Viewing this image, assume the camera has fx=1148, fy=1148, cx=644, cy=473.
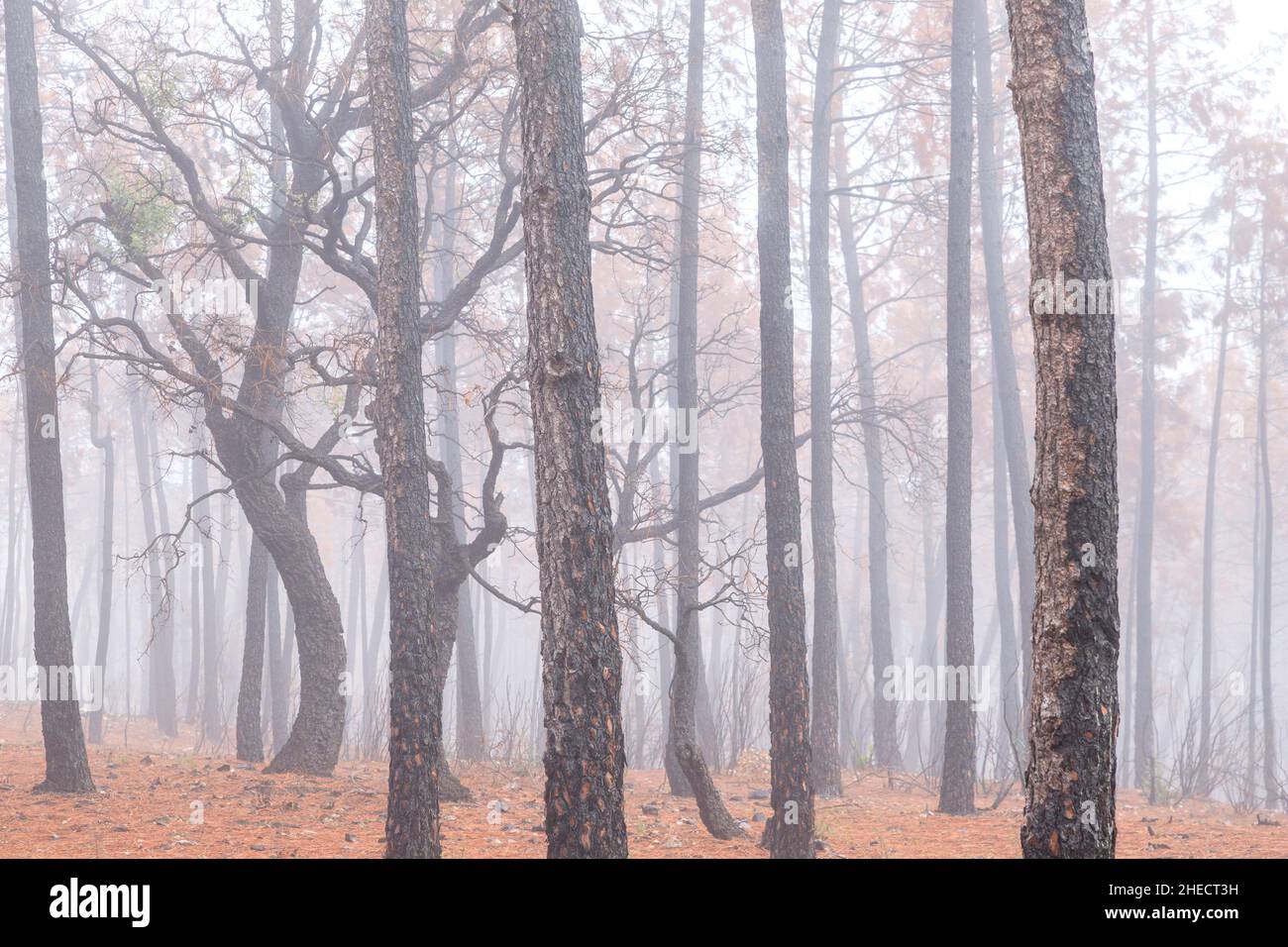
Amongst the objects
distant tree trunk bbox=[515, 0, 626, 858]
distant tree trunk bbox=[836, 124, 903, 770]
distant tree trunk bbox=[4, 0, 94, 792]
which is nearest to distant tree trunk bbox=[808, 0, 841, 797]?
distant tree trunk bbox=[836, 124, 903, 770]

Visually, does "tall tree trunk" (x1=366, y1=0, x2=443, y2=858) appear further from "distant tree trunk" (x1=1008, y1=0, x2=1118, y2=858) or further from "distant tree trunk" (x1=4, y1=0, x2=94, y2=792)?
"distant tree trunk" (x1=4, y1=0, x2=94, y2=792)

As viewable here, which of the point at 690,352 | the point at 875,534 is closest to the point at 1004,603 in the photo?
the point at 875,534

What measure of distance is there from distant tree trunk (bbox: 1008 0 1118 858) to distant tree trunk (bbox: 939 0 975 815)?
6.98 metres

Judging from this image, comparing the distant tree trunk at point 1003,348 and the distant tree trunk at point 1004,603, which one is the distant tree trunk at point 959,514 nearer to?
the distant tree trunk at point 1003,348

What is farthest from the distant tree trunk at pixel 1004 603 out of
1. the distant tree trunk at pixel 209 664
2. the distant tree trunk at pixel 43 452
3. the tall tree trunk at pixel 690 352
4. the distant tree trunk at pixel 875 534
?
the distant tree trunk at pixel 209 664

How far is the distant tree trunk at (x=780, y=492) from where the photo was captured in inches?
344

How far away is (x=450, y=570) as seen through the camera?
12.0 meters

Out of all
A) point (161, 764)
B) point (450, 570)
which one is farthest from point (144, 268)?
point (161, 764)

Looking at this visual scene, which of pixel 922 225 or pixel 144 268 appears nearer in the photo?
pixel 144 268

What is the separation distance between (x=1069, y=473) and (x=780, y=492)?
4.09 meters

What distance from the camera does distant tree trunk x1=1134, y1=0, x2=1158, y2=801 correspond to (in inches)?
755

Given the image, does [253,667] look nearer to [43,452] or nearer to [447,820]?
[43,452]
